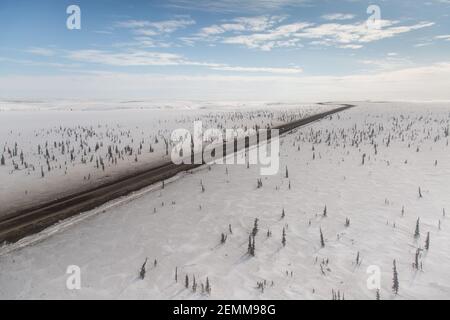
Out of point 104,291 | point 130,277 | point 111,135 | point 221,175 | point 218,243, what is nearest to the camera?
point 104,291

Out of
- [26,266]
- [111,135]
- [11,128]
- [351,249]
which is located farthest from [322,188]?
[11,128]
